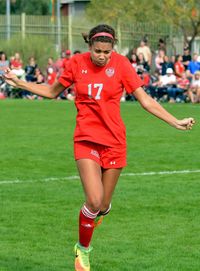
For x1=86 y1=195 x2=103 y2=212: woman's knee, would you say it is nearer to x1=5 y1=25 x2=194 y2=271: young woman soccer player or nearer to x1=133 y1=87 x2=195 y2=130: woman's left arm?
x1=5 y1=25 x2=194 y2=271: young woman soccer player

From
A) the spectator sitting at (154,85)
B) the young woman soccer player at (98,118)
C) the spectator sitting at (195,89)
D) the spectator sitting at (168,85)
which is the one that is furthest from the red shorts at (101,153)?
the spectator sitting at (154,85)

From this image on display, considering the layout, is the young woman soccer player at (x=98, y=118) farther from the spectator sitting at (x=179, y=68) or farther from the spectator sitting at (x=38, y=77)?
the spectator sitting at (x=38, y=77)

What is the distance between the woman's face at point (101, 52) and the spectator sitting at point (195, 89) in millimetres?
28592

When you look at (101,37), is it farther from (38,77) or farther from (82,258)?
(38,77)

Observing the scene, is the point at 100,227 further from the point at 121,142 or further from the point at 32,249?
the point at 121,142

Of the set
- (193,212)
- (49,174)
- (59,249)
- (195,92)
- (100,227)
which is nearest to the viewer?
(59,249)

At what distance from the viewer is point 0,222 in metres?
11.6

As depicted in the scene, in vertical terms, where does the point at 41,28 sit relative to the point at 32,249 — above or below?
below

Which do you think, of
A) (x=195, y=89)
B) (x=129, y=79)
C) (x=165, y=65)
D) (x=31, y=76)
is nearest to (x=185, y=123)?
(x=129, y=79)

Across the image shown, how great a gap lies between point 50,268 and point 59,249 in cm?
93

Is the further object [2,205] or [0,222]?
[2,205]

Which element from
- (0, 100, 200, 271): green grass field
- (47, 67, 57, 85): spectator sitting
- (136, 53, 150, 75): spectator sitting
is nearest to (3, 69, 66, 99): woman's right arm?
(0, 100, 200, 271): green grass field

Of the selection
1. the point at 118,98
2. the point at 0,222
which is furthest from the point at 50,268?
the point at 0,222

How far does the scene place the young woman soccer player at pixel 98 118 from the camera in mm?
8867
